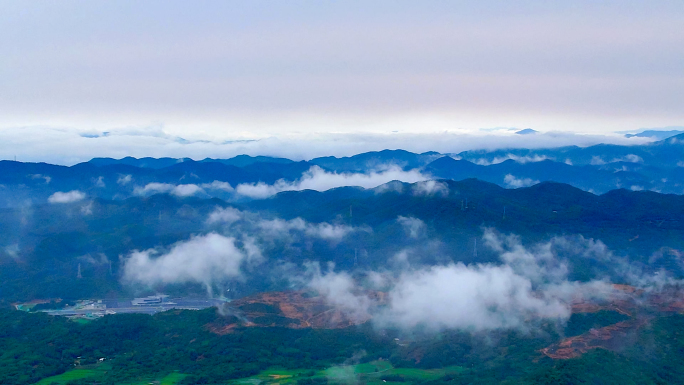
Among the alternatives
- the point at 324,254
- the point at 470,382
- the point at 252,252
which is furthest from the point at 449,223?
the point at 470,382

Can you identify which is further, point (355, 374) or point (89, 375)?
point (89, 375)

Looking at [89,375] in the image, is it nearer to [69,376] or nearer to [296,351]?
[69,376]

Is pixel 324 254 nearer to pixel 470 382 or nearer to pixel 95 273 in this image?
pixel 95 273

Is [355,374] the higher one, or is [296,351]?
[296,351]

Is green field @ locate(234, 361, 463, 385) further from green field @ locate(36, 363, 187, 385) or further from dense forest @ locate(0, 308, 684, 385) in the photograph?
green field @ locate(36, 363, 187, 385)

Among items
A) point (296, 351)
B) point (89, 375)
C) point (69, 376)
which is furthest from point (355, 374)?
point (69, 376)

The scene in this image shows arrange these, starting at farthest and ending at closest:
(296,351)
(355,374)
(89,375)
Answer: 1. (296,351)
2. (89,375)
3. (355,374)

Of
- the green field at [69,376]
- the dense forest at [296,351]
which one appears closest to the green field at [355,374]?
the dense forest at [296,351]

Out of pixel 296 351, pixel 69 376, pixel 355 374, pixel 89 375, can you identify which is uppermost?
pixel 69 376

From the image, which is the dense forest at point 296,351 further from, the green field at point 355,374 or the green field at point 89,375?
the green field at point 355,374

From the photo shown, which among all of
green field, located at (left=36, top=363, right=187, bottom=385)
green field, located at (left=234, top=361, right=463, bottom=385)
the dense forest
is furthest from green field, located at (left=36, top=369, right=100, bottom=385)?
green field, located at (left=234, top=361, right=463, bottom=385)
